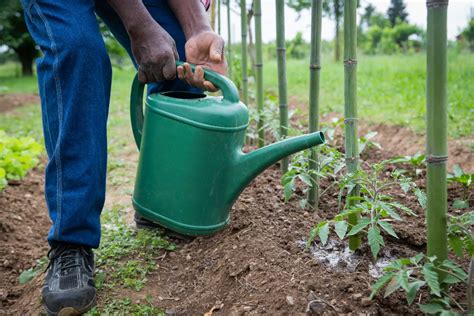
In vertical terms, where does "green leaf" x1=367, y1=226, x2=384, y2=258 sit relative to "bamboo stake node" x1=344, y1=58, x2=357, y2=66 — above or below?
below

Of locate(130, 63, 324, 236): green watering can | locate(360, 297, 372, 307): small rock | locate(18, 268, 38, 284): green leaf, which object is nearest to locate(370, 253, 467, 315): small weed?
locate(360, 297, 372, 307): small rock

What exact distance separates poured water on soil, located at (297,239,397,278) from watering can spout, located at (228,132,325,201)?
27cm

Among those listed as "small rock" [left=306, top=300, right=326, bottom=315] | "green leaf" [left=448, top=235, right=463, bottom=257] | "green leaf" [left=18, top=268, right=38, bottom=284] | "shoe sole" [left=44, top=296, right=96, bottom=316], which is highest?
"green leaf" [left=448, top=235, right=463, bottom=257]

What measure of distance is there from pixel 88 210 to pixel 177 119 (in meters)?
0.37

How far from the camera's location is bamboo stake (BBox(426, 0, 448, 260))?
1094mm

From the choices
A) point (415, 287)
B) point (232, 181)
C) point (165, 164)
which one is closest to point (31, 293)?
point (165, 164)

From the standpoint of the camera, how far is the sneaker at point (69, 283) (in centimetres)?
148

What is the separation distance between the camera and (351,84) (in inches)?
59.8

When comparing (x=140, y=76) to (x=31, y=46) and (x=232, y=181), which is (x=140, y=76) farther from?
(x=31, y=46)

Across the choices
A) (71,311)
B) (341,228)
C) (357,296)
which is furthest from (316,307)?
(71,311)

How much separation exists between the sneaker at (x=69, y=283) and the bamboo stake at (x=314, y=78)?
788 mm

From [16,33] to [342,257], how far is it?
11600 mm

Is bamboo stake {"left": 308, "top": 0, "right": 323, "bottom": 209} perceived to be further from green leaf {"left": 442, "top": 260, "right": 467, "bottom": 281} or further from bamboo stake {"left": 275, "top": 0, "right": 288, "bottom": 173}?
green leaf {"left": 442, "top": 260, "right": 467, "bottom": 281}

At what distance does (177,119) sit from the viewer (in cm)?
149
